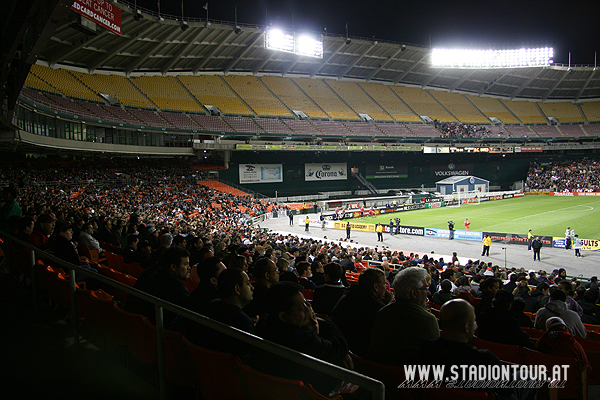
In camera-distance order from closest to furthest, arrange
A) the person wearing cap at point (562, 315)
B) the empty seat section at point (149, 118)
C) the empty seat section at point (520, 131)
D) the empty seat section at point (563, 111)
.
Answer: the person wearing cap at point (562, 315) → the empty seat section at point (149, 118) → the empty seat section at point (520, 131) → the empty seat section at point (563, 111)

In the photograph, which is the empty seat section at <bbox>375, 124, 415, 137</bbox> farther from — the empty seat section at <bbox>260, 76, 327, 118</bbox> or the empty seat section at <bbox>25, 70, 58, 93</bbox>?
the empty seat section at <bbox>25, 70, 58, 93</bbox>

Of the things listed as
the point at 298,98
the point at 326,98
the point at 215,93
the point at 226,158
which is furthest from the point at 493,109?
the point at 226,158

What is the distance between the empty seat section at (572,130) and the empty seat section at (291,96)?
41408 millimetres

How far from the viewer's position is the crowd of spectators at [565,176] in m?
53.9

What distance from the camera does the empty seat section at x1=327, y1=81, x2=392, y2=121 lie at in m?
57.7

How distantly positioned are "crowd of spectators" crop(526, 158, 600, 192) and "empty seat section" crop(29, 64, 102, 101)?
5872 centimetres

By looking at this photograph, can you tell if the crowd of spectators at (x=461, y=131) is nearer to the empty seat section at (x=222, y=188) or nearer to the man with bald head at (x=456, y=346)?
the empty seat section at (x=222, y=188)

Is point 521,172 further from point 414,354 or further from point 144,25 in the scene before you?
point 414,354

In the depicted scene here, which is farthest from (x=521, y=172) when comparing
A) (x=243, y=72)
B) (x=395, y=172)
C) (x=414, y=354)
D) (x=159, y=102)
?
(x=414, y=354)

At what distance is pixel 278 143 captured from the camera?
48.6 metres

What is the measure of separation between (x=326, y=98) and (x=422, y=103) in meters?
17.2

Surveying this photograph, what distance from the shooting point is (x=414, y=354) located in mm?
2816

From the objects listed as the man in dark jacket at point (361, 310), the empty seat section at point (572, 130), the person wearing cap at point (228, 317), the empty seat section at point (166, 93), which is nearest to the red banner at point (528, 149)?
the empty seat section at point (572, 130)

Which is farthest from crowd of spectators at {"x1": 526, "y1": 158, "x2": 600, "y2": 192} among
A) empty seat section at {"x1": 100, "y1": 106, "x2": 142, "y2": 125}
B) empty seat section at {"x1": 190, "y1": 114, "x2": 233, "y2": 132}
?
empty seat section at {"x1": 100, "y1": 106, "x2": 142, "y2": 125}
